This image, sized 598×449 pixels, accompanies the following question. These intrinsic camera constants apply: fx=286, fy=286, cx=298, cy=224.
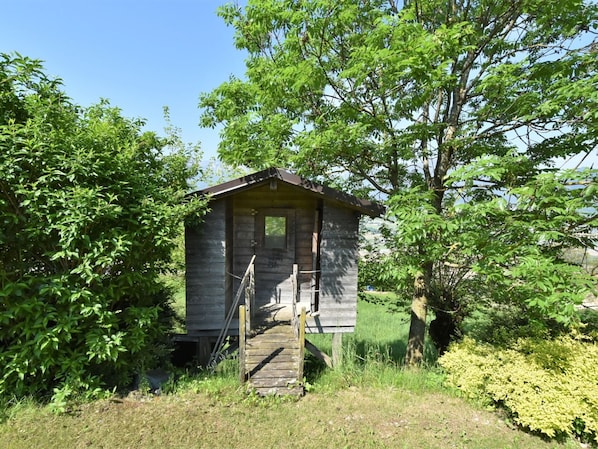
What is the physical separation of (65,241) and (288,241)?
17.3 ft

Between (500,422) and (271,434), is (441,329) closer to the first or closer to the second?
(500,422)

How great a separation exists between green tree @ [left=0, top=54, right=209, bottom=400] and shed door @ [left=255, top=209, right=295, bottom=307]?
328 cm

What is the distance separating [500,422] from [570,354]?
1.80 meters

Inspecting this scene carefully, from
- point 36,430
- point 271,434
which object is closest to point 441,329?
point 271,434

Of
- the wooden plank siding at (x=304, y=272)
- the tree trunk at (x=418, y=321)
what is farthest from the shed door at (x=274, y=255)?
the tree trunk at (x=418, y=321)

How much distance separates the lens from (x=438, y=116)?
708 centimetres

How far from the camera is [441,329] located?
29.2ft

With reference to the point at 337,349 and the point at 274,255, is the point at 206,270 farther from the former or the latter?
the point at 337,349

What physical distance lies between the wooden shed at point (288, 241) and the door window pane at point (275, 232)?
0.52 feet

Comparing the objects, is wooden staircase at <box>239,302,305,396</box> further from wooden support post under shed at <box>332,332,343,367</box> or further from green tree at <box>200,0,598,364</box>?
green tree at <box>200,0,598,364</box>

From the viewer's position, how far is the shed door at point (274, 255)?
338 inches

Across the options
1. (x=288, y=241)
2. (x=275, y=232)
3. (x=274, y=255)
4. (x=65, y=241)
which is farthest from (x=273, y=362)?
(x=65, y=241)

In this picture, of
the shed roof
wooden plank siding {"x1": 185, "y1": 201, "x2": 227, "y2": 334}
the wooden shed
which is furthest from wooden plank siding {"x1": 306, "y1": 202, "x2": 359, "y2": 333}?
wooden plank siding {"x1": 185, "y1": 201, "x2": 227, "y2": 334}

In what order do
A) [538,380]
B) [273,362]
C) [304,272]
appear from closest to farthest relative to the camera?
[538,380], [273,362], [304,272]
